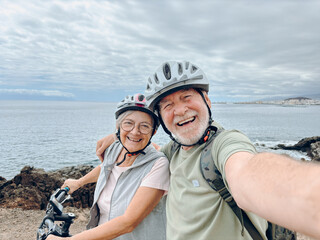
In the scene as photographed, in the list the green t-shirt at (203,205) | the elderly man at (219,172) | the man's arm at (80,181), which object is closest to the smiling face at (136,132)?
the elderly man at (219,172)

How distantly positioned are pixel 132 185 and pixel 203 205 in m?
1.23

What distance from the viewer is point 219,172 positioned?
7.04 ft

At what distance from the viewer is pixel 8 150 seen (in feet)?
119

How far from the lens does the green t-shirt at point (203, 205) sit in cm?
206

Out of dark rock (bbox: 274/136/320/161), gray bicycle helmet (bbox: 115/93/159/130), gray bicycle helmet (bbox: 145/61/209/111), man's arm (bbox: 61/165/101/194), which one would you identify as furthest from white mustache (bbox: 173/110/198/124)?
dark rock (bbox: 274/136/320/161)

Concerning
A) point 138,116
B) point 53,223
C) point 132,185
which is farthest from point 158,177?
point 53,223

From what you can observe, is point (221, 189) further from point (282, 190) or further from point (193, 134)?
point (282, 190)

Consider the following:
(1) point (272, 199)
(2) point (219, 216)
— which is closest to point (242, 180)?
(1) point (272, 199)

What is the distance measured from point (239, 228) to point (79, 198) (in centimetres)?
943

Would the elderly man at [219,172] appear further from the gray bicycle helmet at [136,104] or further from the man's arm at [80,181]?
the man's arm at [80,181]

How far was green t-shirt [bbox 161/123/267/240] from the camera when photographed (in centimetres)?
206

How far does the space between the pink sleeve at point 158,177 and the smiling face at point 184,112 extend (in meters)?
0.46

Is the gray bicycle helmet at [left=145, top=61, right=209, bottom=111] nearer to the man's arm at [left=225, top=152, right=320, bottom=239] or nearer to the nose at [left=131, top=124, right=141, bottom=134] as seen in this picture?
the nose at [left=131, top=124, right=141, bottom=134]

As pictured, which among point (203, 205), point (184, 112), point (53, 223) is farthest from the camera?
point (53, 223)
